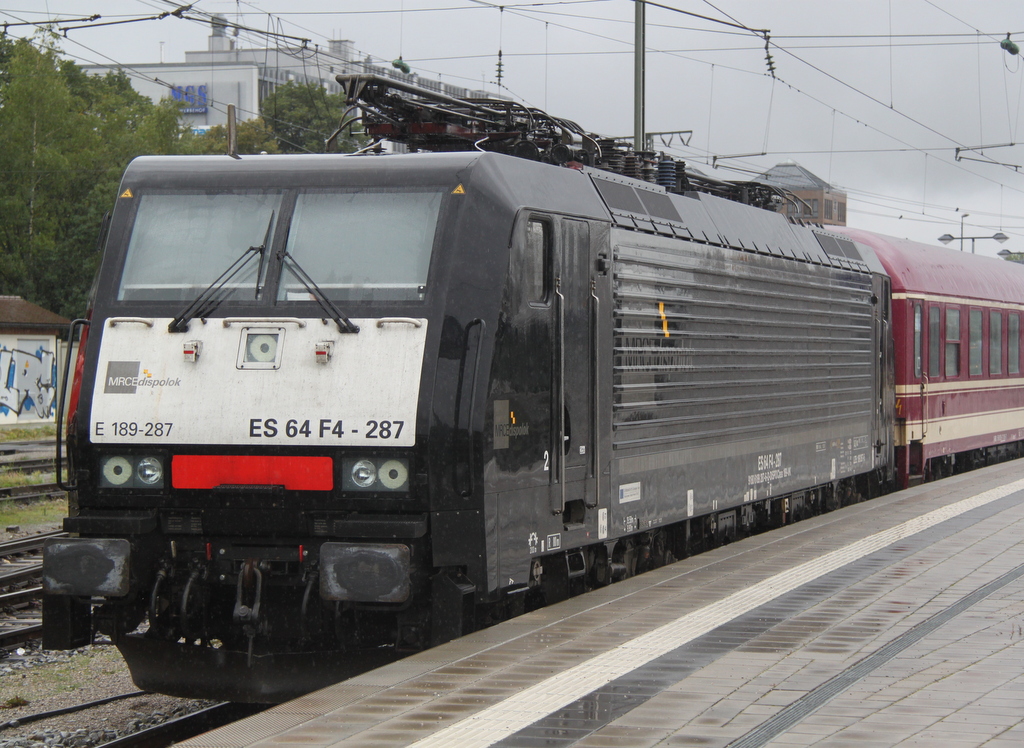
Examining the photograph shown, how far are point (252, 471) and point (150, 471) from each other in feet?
1.99

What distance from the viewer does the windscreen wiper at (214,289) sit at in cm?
748

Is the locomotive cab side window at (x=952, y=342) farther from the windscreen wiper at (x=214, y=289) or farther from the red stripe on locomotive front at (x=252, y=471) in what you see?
the red stripe on locomotive front at (x=252, y=471)

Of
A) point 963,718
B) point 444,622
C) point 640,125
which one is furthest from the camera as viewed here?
point 640,125

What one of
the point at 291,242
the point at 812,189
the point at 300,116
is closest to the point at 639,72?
the point at 291,242

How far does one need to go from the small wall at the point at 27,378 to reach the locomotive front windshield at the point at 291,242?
2550 cm

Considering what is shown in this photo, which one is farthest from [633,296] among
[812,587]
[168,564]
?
[168,564]

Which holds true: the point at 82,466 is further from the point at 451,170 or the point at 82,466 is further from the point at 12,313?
the point at 12,313

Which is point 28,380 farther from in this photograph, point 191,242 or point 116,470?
point 116,470

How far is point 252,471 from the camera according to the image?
719 cm

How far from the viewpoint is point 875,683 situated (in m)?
6.22

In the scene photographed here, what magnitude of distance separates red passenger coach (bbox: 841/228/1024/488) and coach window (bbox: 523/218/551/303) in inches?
413

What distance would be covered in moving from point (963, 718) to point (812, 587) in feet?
10.7

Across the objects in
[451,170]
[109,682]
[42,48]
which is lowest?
[109,682]

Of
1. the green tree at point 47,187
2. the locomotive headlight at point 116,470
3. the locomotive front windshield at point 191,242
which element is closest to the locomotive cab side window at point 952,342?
the locomotive front windshield at point 191,242
